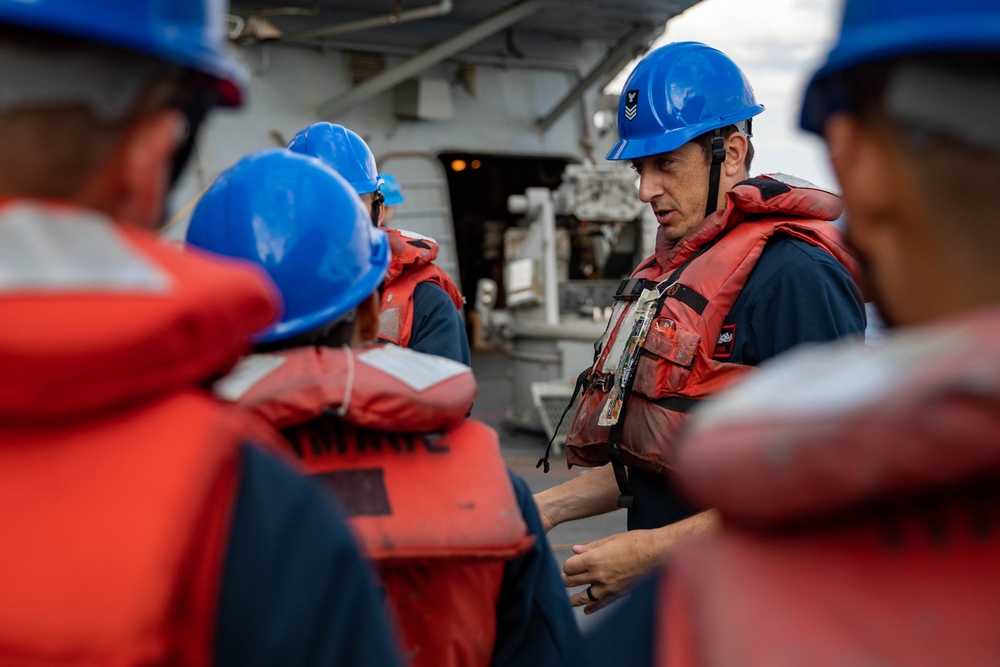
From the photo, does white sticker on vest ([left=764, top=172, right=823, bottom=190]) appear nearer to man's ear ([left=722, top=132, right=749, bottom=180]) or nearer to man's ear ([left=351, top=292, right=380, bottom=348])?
man's ear ([left=722, top=132, right=749, bottom=180])

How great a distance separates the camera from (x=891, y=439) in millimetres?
642

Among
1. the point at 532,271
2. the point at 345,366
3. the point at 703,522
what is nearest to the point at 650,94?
the point at 703,522

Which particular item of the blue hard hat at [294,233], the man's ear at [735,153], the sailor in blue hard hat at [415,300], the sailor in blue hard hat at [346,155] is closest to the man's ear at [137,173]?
the blue hard hat at [294,233]

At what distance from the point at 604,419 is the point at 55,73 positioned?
1.99 m

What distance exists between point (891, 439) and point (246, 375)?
103 cm

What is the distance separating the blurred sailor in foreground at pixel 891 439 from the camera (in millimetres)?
646

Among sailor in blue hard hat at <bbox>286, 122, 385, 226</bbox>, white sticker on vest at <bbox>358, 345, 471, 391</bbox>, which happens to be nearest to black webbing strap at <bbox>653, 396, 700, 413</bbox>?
white sticker on vest at <bbox>358, 345, 471, 391</bbox>

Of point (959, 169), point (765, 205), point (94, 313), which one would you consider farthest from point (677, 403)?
point (94, 313)

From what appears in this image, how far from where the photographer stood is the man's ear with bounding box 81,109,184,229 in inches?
34.0

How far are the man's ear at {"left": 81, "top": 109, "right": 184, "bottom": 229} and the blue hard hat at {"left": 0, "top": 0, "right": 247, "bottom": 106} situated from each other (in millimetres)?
64

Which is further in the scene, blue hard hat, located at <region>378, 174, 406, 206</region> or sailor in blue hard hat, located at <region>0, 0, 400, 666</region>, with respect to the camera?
blue hard hat, located at <region>378, 174, 406, 206</region>

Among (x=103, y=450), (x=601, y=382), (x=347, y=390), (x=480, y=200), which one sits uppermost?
(x=103, y=450)

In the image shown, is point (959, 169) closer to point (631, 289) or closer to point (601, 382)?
point (601, 382)

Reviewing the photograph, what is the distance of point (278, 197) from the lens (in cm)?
161
